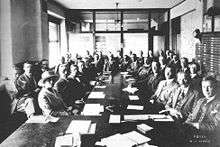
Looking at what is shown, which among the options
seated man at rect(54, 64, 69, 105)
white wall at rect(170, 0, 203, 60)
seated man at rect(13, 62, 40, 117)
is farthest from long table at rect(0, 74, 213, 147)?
white wall at rect(170, 0, 203, 60)

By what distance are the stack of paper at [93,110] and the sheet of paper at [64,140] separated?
2.63 ft

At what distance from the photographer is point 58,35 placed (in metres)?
10.1

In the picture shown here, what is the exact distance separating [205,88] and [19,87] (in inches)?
130

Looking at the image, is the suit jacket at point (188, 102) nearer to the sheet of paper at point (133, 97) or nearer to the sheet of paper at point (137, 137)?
the sheet of paper at point (133, 97)

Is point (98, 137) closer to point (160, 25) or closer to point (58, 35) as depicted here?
point (58, 35)

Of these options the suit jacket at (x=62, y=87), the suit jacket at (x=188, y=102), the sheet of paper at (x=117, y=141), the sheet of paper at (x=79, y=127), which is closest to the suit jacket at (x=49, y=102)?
the suit jacket at (x=62, y=87)

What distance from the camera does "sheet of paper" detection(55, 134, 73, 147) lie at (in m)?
2.20

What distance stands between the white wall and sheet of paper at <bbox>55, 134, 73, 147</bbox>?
5.31 m

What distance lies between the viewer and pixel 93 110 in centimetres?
333

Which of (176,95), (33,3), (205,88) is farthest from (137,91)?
(33,3)

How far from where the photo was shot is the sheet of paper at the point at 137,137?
2276 millimetres

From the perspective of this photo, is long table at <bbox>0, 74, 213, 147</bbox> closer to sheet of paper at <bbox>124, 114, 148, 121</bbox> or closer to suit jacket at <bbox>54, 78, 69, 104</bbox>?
sheet of paper at <bbox>124, 114, 148, 121</bbox>

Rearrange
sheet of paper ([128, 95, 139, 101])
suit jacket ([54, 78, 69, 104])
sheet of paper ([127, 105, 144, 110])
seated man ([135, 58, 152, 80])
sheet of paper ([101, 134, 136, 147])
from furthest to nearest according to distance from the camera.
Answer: seated man ([135, 58, 152, 80]), suit jacket ([54, 78, 69, 104]), sheet of paper ([128, 95, 139, 101]), sheet of paper ([127, 105, 144, 110]), sheet of paper ([101, 134, 136, 147])

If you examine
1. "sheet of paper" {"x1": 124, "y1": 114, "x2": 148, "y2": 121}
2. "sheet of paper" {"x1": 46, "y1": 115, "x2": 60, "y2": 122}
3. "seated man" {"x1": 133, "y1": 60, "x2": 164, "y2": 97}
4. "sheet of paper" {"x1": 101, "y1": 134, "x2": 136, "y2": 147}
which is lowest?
"sheet of paper" {"x1": 101, "y1": 134, "x2": 136, "y2": 147}
